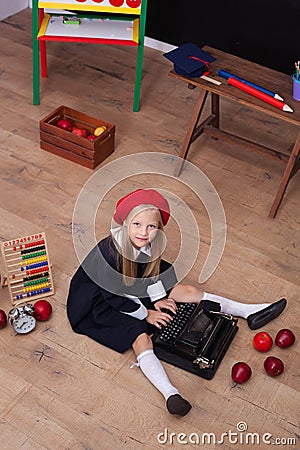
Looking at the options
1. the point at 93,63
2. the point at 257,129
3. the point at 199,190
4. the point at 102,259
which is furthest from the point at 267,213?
the point at 93,63

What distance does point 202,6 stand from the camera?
372 cm

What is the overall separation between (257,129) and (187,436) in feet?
6.14

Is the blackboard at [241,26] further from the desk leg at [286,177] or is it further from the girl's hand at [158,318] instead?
the girl's hand at [158,318]

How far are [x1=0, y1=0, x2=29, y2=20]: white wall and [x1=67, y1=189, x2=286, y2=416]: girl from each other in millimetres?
2249

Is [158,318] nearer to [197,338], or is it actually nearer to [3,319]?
[197,338]

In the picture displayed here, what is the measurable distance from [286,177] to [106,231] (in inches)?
31.4

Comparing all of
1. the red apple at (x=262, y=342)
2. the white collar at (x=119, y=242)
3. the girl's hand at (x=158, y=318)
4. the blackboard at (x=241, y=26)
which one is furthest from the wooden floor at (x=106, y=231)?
the white collar at (x=119, y=242)

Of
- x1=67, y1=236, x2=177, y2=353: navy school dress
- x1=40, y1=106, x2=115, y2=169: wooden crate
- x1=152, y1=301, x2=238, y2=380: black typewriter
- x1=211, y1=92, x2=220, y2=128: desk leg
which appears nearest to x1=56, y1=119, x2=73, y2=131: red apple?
x1=40, y1=106, x2=115, y2=169: wooden crate

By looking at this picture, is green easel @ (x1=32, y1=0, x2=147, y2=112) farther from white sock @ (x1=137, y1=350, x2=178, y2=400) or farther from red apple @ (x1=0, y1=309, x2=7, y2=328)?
white sock @ (x1=137, y1=350, x2=178, y2=400)

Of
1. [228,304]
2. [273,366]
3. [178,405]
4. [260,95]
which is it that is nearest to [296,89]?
[260,95]

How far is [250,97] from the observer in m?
2.76

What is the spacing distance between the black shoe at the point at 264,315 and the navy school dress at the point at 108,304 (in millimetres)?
369

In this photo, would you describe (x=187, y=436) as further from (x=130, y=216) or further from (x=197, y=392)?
(x=130, y=216)

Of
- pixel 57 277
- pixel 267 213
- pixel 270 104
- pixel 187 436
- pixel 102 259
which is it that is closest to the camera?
pixel 187 436
